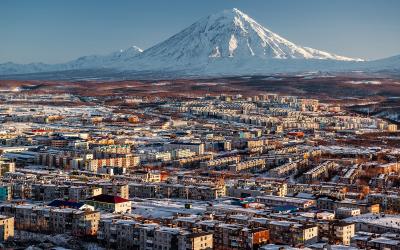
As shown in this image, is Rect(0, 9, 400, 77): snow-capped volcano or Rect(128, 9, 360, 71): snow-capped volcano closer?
Rect(0, 9, 400, 77): snow-capped volcano

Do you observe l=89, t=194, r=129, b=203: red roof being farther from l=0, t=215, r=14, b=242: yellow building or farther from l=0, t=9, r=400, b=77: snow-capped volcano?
l=0, t=9, r=400, b=77: snow-capped volcano

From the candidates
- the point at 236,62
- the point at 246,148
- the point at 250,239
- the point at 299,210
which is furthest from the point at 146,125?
the point at 236,62

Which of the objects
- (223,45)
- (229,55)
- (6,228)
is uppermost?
(223,45)

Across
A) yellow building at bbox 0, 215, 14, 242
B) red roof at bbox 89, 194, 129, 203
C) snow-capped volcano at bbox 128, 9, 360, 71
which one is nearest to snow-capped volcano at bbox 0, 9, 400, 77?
snow-capped volcano at bbox 128, 9, 360, 71

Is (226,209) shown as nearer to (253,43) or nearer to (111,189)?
(111,189)

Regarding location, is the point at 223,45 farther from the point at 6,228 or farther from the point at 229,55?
the point at 6,228

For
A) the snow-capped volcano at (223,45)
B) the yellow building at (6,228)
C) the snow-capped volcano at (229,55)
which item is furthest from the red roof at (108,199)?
the snow-capped volcano at (223,45)

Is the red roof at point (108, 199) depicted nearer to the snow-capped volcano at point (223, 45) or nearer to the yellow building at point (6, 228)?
the yellow building at point (6, 228)

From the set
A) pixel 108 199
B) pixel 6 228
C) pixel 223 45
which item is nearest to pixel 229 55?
pixel 223 45
